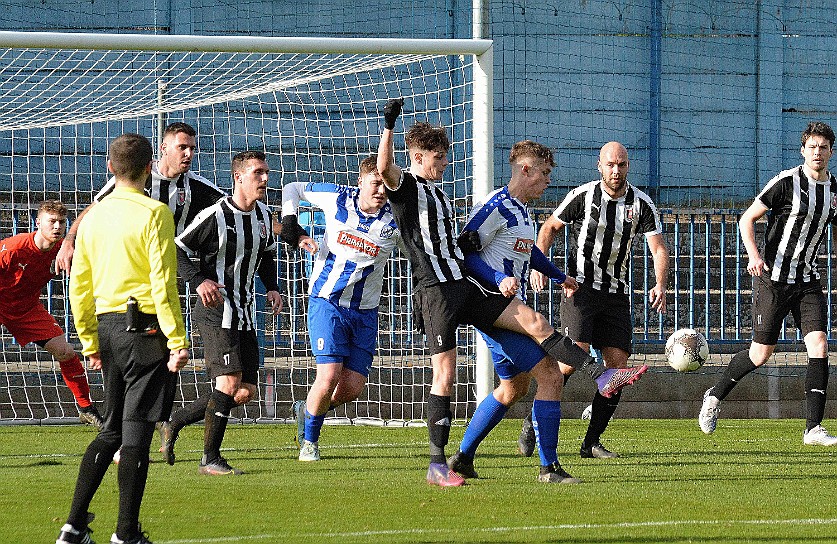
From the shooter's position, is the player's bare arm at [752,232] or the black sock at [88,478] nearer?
the black sock at [88,478]

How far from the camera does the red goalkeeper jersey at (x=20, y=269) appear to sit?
962cm

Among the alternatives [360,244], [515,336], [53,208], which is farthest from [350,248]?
[53,208]

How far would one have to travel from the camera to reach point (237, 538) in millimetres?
5082

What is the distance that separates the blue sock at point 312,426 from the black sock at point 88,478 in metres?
3.09

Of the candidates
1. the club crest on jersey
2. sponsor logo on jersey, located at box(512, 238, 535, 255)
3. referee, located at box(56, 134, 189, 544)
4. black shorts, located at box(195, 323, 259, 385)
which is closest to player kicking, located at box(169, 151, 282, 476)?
black shorts, located at box(195, 323, 259, 385)

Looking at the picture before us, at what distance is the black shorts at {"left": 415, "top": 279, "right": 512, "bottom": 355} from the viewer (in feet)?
21.5

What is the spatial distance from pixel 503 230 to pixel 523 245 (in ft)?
0.48

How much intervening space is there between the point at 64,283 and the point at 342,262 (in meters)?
4.54

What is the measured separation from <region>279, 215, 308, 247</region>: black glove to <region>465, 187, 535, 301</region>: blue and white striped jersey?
1.18 m

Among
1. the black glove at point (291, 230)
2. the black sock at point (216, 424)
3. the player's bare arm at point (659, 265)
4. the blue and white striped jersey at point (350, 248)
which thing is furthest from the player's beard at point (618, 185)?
the black sock at point (216, 424)

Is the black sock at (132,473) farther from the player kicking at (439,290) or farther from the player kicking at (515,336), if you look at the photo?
the player kicking at (515,336)

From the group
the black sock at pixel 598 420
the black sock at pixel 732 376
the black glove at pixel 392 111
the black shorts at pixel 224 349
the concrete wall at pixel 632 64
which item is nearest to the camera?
the black glove at pixel 392 111

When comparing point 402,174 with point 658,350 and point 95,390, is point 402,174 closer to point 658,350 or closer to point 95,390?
point 95,390

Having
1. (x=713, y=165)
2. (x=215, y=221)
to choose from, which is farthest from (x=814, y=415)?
(x=713, y=165)
